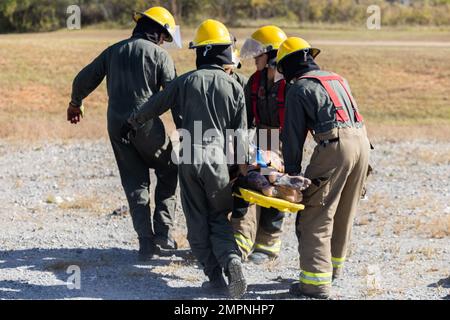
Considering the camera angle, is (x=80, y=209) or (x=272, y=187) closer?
(x=272, y=187)

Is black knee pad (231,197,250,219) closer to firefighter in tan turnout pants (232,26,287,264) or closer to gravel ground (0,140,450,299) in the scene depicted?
firefighter in tan turnout pants (232,26,287,264)

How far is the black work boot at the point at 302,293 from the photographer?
7.12 m

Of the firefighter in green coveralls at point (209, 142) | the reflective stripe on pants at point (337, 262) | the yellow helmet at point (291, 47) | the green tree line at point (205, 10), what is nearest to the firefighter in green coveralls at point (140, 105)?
the firefighter in green coveralls at point (209, 142)

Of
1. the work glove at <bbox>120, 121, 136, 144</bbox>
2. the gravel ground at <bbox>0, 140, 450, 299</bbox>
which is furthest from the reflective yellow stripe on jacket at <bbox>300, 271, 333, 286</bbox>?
the work glove at <bbox>120, 121, 136, 144</bbox>

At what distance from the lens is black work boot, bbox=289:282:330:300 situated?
7121 mm

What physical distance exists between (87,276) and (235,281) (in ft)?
4.84

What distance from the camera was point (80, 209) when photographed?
11.0 meters

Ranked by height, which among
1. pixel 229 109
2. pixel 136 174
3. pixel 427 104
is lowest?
pixel 427 104

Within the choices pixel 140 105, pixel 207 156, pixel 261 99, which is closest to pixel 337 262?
pixel 207 156

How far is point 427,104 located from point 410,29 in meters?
17.9

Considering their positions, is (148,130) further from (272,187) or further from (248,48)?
(272,187)

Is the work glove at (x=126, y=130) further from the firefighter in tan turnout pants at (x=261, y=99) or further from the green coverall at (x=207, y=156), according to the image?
the firefighter in tan turnout pants at (x=261, y=99)

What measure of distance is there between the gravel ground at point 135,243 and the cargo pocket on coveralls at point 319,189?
0.80 m

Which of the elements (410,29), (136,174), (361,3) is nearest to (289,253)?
(136,174)
